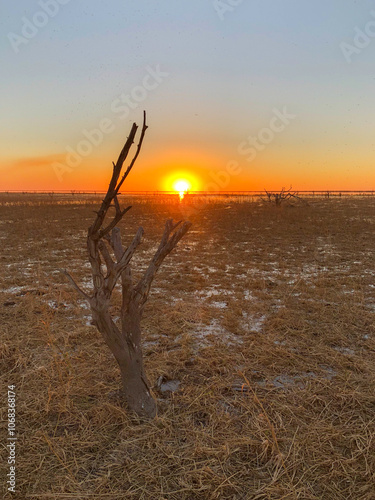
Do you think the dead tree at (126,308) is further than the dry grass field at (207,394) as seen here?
Yes

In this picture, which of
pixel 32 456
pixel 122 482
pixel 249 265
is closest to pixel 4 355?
pixel 32 456

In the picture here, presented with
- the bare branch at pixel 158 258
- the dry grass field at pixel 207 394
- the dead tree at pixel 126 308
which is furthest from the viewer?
the bare branch at pixel 158 258

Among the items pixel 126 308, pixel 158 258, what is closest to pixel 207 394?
pixel 126 308

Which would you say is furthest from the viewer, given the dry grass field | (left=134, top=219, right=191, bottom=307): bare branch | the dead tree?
(left=134, top=219, right=191, bottom=307): bare branch

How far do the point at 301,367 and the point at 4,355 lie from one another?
362cm

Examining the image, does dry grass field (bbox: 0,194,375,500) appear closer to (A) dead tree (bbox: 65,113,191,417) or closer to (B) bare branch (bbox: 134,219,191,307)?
(A) dead tree (bbox: 65,113,191,417)

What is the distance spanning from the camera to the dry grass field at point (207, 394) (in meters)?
2.22

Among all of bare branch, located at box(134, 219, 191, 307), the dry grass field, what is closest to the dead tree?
bare branch, located at box(134, 219, 191, 307)

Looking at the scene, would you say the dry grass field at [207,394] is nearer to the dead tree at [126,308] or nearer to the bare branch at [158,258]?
the dead tree at [126,308]

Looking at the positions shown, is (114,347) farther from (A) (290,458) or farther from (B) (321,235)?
(B) (321,235)

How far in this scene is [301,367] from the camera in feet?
12.0

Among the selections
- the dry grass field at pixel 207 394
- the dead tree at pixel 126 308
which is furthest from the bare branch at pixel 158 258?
the dry grass field at pixel 207 394

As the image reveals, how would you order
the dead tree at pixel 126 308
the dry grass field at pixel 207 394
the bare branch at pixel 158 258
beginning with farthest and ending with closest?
the bare branch at pixel 158 258 → the dead tree at pixel 126 308 → the dry grass field at pixel 207 394

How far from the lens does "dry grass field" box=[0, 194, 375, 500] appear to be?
2223 millimetres
